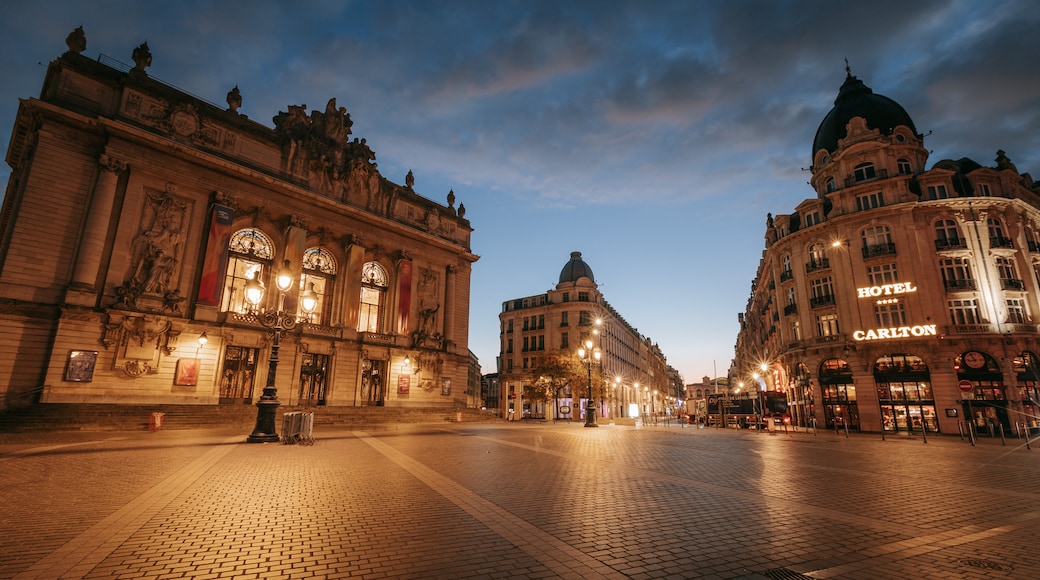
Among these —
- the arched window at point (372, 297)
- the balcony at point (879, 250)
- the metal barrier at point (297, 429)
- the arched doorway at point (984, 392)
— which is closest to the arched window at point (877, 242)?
the balcony at point (879, 250)

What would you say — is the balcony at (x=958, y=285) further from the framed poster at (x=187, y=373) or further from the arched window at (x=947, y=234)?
the framed poster at (x=187, y=373)

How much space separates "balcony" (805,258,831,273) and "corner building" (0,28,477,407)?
110 feet

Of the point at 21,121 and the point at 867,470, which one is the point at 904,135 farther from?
the point at 21,121

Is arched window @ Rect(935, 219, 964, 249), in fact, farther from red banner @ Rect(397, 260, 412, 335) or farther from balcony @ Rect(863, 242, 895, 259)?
red banner @ Rect(397, 260, 412, 335)

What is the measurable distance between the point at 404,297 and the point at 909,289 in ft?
131

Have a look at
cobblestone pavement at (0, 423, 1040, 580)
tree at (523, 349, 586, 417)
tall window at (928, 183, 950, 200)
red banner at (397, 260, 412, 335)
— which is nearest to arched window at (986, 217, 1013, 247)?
tall window at (928, 183, 950, 200)

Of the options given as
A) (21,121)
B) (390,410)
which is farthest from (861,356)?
(21,121)

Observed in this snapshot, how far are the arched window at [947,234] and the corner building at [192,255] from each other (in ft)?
135

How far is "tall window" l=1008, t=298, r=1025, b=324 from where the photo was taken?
32250 mm

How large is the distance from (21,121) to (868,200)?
5936 centimetres

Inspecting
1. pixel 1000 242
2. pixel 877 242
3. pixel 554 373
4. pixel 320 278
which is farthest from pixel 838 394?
pixel 320 278

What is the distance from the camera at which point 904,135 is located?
1484 inches

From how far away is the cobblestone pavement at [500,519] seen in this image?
4.21m

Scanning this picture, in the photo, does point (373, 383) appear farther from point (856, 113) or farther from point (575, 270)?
point (856, 113)
